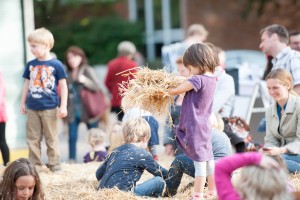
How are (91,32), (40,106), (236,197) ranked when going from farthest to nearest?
1. (91,32)
2. (40,106)
3. (236,197)

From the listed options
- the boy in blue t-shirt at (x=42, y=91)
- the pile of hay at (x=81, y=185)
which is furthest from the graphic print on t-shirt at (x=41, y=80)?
the pile of hay at (x=81, y=185)

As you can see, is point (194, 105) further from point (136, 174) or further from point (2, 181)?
point (2, 181)

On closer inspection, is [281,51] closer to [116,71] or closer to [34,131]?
[34,131]

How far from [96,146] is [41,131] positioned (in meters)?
1.25

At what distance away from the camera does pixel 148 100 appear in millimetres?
7797

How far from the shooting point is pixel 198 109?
7594mm

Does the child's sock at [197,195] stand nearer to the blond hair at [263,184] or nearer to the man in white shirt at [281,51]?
the blond hair at [263,184]

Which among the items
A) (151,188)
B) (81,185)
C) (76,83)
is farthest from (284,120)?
(76,83)

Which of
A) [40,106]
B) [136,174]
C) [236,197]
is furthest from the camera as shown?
[40,106]

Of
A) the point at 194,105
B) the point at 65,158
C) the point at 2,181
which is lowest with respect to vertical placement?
the point at 65,158

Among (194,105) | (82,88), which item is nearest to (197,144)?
(194,105)

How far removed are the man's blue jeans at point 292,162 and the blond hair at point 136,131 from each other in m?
1.63

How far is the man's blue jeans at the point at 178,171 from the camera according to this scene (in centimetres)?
815

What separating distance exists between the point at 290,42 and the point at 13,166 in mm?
5689
